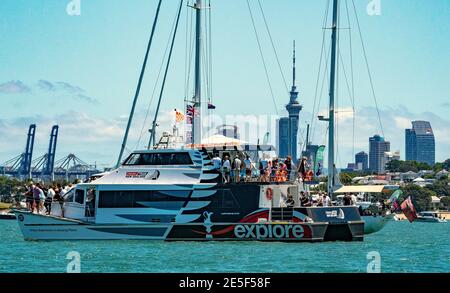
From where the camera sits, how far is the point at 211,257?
24125 mm

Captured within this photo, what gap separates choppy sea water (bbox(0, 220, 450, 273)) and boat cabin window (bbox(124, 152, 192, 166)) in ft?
8.96

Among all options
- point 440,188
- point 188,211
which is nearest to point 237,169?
point 188,211

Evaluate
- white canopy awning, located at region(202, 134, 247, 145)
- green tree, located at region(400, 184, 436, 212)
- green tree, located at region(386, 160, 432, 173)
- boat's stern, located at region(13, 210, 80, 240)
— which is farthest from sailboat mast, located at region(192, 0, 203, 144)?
green tree, located at region(386, 160, 432, 173)

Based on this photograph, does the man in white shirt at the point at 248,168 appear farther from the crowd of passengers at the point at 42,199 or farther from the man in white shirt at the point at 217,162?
the crowd of passengers at the point at 42,199

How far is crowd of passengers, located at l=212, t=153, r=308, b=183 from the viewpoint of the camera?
98.1 feet

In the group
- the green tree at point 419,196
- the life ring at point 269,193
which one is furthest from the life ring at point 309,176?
the green tree at point 419,196

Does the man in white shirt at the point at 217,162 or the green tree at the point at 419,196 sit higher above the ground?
the man in white shirt at the point at 217,162

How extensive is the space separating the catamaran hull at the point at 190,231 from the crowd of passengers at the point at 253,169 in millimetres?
1692

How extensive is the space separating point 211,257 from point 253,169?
713cm

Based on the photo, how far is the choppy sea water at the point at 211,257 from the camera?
71.7 feet

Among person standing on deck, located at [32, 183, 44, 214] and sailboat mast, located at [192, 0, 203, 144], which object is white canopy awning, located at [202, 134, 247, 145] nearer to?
sailboat mast, located at [192, 0, 203, 144]
